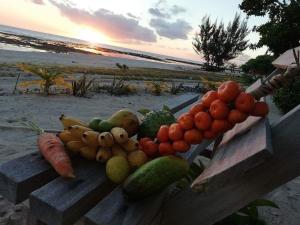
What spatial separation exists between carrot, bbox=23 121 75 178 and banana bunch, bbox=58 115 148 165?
8 cm

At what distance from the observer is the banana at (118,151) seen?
174 cm

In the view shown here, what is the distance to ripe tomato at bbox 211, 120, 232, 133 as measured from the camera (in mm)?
1599

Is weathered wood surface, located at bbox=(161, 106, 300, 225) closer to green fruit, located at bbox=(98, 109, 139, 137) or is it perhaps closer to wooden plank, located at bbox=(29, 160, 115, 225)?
wooden plank, located at bbox=(29, 160, 115, 225)

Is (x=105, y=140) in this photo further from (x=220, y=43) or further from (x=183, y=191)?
(x=220, y=43)

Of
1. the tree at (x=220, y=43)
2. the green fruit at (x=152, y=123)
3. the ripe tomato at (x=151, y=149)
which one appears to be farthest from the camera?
the tree at (x=220, y=43)

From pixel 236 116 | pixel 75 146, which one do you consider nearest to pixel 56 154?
pixel 75 146

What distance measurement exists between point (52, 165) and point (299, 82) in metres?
7.64

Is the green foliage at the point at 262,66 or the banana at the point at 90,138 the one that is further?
the green foliage at the point at 262,66

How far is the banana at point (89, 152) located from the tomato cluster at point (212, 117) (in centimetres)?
35

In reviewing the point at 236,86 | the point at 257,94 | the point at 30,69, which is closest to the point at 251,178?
the point at 236,86

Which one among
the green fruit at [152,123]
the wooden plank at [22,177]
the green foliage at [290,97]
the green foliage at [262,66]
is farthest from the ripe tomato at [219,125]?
the green foliage at [262,66]

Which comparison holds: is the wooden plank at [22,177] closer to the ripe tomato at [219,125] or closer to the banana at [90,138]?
the banana at [90,138]

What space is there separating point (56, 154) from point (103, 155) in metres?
0.23

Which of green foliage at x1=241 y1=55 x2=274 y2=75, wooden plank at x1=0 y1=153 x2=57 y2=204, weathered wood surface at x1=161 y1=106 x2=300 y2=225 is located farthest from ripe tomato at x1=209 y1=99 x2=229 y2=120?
green foliage at x1=241 y1=55 x2=274 y2=75
